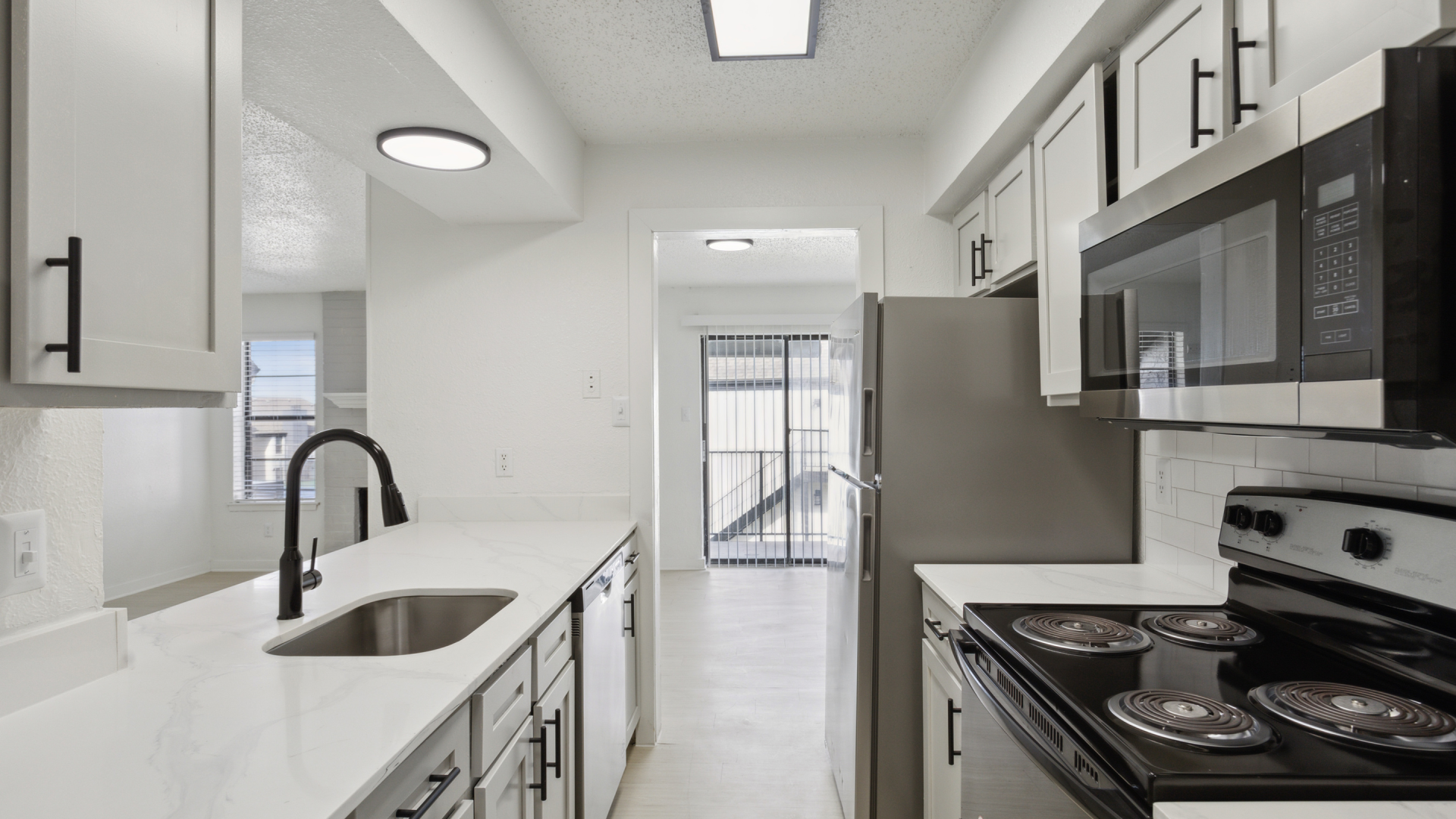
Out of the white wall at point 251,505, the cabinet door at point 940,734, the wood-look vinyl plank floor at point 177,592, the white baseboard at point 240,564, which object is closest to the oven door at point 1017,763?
the cabinet door at point 940,734

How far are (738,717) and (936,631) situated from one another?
142 cm

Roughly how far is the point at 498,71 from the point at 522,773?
5.49ft

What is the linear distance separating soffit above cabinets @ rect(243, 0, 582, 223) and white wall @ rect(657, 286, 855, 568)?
10.1 feet

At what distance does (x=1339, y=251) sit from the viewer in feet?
2.59

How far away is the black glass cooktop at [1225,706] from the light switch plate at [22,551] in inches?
56.4

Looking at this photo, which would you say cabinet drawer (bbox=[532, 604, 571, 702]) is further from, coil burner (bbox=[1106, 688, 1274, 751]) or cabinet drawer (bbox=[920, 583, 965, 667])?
coil burner (bbox=[1106, 688, 1274, 751])

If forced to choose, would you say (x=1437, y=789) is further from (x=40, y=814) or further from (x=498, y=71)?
(x=498, y=71)

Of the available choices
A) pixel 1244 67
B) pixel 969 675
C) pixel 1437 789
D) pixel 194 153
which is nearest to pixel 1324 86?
pixel 1244 67

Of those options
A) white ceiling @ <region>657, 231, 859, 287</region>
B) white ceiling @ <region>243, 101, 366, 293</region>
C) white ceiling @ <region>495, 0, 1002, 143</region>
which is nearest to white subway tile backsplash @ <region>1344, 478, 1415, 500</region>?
white ceiling @ <region>495, 0, 1002, 143</region>

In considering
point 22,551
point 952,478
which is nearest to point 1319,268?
point 952,478

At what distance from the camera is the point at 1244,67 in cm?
104

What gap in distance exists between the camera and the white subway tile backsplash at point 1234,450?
139 cm

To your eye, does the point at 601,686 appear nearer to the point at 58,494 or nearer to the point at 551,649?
the point at 551,649

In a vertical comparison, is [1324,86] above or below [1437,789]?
above
